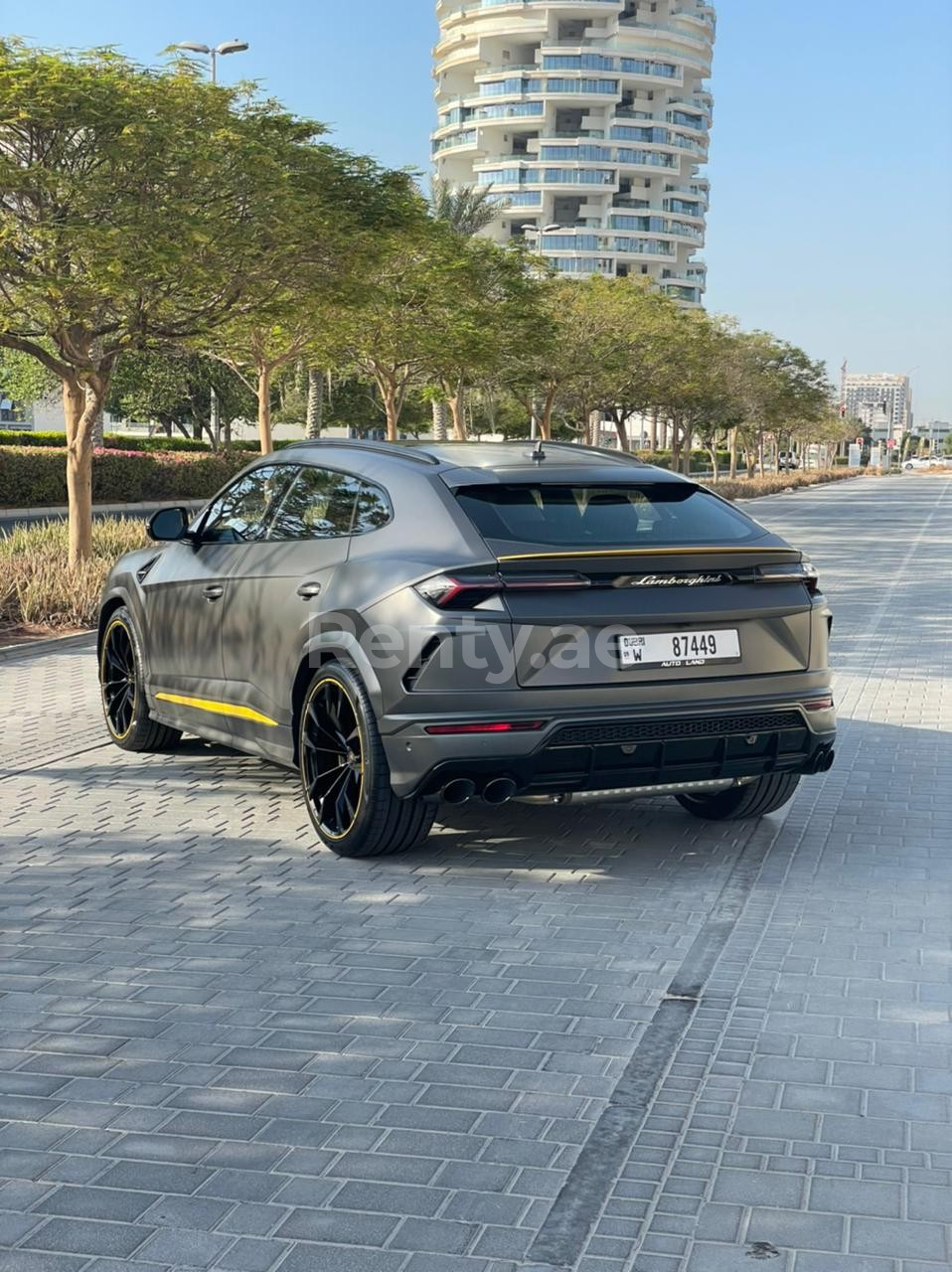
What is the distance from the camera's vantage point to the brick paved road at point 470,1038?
10.6 feet

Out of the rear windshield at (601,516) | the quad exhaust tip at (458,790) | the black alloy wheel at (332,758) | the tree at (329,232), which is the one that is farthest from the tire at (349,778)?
the tree at (329,232)

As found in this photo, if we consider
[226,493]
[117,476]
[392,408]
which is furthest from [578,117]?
[226,493]

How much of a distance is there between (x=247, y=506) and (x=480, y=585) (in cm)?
216

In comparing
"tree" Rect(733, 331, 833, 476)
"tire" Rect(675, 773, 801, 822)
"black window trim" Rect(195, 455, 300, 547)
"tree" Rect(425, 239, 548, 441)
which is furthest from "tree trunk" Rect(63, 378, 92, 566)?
"tree" Rect(733, 331, 833, 476)

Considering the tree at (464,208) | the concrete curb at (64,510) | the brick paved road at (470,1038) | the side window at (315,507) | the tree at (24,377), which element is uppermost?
the tree at (464,208)

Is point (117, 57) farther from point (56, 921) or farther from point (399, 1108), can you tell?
point (399, 1108)

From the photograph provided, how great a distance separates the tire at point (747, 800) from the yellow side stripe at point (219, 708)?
191cm

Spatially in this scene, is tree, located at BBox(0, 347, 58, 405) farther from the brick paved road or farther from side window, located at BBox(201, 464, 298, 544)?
the brick paved road

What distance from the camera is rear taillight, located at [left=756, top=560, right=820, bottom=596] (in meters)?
6.09

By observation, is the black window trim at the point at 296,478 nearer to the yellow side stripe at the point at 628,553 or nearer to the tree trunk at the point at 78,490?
the yellow side stripe at the point at 628,553

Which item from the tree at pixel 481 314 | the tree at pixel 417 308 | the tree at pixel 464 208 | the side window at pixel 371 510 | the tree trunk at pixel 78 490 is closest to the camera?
the side window at pixel 371 510

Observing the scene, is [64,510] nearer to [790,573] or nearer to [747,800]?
[747,800]

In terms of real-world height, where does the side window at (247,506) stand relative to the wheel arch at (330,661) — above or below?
above

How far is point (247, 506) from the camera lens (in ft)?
24.3
